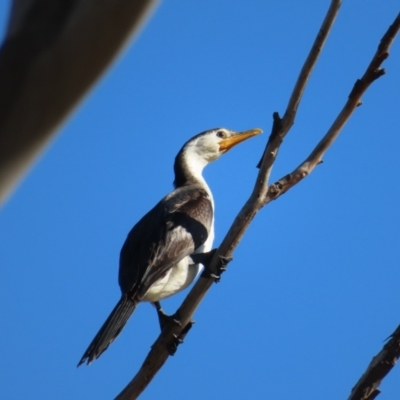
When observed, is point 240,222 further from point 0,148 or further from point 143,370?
point 0,148

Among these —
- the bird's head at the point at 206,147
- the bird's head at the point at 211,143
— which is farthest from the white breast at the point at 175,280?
the bird's head at the point at 211,143

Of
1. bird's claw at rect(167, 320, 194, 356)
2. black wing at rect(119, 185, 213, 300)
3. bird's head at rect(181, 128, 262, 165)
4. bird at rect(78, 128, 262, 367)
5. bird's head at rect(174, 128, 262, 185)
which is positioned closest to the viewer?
bird's claw at rect(167, 320, 194, 356)

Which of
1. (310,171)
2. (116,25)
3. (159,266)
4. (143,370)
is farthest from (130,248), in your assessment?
(116,25)

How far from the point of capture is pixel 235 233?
163 inches

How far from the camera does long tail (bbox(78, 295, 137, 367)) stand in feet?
16.6

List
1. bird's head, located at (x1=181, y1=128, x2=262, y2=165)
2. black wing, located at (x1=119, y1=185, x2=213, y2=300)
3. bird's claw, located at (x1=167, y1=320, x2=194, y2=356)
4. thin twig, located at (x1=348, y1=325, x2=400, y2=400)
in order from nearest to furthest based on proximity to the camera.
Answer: thin twig, located at (x1=348, y1=325, x2=400, y2=400), bird's claw, located at (x1=167, y1=320, x2=194, y2=356), black wing, located at (x1=119, y1=185, x2=213, y2=300), bird's head, located at (x1=181, y1=128, x2=262, y2=165)

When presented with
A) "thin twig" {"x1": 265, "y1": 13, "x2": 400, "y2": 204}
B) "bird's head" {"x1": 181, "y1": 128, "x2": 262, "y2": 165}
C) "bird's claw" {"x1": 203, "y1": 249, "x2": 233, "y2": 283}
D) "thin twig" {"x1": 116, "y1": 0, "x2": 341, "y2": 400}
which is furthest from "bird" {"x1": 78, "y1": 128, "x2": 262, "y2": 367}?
"thin twig" {"x1": 265, "y1": 13, "x2": 400, "y2": 204}

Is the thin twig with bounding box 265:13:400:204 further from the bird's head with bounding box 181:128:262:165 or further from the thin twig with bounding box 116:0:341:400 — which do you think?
the bird's head with bounding box 181:128:262:165

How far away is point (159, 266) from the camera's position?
5680 mm

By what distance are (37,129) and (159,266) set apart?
5035mm

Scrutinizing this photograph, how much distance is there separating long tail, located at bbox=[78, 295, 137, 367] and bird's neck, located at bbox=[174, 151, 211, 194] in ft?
8.41

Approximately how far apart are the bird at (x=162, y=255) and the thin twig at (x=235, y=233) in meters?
0.73

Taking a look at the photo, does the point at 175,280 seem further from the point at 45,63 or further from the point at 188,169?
the point at 45,63

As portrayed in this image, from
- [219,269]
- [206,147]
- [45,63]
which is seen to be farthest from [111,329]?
[45,63]
